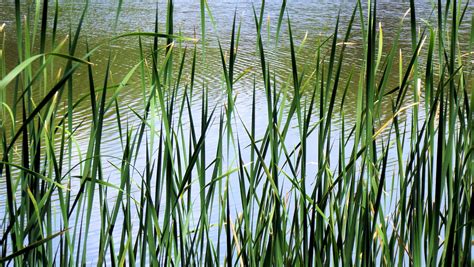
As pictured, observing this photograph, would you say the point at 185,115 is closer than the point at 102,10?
Yes

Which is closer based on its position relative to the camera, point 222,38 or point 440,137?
point 440,137

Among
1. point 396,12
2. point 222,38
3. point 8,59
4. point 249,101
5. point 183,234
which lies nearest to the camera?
point 183,234

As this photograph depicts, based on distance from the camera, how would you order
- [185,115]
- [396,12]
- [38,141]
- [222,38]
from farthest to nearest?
[396,12]
[222,38]
[185,115]
[38,141]

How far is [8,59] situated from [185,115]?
5.81 ft

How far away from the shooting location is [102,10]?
7.39 metres

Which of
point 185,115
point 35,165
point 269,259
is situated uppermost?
point 35,165

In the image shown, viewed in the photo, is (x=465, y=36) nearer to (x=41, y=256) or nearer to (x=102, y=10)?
(x=102, y=10)

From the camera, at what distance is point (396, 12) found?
283 inches

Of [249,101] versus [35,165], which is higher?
[35,165]

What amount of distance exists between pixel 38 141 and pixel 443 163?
433 mm

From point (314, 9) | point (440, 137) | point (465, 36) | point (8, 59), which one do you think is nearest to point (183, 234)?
point (440, 137)

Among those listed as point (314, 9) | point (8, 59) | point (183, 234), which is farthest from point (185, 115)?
point (314, 9)

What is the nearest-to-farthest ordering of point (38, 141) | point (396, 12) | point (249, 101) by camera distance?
1. point (38, 141)
2. point (249, 101)
3. point (396, 12)

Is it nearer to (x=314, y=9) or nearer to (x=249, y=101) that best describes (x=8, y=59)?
(x=249, y=101)
